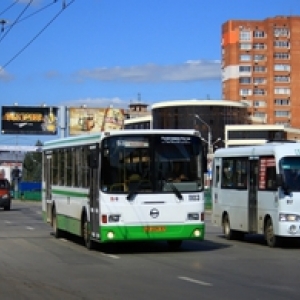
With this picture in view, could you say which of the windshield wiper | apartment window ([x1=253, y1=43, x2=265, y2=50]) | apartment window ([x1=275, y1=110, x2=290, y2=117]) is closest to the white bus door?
the windshield wiper

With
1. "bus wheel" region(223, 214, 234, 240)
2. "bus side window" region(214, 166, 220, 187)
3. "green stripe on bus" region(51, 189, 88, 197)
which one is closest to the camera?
"green stripe on bus" region(51, 189, 88, 197)

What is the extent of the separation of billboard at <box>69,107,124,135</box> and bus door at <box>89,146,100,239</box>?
210ft

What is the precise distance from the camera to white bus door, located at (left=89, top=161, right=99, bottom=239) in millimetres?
19719

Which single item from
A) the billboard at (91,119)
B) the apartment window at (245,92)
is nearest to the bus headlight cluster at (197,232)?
the billboard at (91,119)

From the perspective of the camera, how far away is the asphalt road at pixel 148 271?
12.8 m

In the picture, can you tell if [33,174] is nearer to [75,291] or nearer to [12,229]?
[12,229]

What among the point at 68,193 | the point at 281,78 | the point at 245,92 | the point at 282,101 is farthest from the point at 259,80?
the point at 68,193

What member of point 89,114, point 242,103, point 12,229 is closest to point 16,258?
point 12,229

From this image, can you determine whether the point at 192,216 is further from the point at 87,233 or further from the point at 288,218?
the point at 87,233

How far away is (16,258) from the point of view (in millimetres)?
19000

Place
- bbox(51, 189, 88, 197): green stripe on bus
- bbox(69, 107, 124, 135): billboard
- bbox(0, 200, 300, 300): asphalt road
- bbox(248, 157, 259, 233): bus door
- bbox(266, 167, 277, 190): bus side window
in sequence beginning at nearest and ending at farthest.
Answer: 1. bbox(0, 200, 300, 300): asphalt road
2. bbox(51, 189, 88, 197): green stripe on bus
3. bbox(266, 167, 277, 190): bus side window
4. bbox(248, 157, 259, 233): bus door
5. bbox(69, 107, 124, 135): billboard

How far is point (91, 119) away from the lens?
85.4 meters

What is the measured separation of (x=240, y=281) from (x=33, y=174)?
414ft

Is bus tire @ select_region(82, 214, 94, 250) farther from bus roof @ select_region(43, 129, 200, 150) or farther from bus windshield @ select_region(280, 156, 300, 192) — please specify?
bus windshield @ select_region(280, 156, 300, 192)
